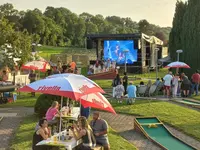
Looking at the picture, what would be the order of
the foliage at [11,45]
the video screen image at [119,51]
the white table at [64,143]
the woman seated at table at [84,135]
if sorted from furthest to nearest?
1. the video screen image at [119,51]
2. the foliage at [11,45]
3. the woman seated at table at [84,135]
4. the white table at [64,143]

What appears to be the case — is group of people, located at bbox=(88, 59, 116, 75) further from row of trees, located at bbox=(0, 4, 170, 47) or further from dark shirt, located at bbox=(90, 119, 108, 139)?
row of trees, located at bbox=(0, 4, 170, 47)

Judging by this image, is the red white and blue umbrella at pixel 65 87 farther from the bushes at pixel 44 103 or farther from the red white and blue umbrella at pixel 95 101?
the bushes at pixel 44 103

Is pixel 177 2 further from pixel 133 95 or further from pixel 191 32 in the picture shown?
pixel 133 95

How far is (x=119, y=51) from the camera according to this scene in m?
42.2

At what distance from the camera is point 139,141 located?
12.6 meters

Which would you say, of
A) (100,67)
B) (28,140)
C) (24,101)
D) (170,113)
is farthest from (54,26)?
(28,140)

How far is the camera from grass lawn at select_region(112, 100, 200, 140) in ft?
48.2

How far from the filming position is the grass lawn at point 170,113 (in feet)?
48.2

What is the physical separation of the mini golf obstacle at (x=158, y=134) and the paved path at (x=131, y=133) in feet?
0.75

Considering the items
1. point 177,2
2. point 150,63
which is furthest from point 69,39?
point 177,2

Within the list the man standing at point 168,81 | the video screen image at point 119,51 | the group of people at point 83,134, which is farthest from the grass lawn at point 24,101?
the video screen image at point 119,51

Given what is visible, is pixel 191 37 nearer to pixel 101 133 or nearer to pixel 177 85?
pixel 177 85

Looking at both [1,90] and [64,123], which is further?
[1,90]

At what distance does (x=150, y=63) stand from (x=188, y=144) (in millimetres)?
35693
